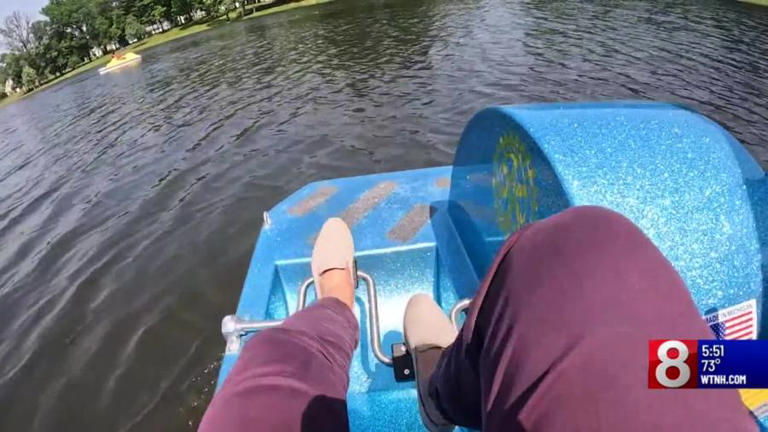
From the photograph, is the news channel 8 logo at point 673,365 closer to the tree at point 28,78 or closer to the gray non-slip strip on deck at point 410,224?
the gray non-slip strip on deck at point 410,224

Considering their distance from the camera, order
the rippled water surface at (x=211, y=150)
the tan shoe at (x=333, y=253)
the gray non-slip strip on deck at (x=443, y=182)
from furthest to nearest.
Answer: the rippled water surface at (x=211, y=150)
the gray non-slip strip on deck at (x=443, y=182)
the tan shoe at (x=333, y=253)

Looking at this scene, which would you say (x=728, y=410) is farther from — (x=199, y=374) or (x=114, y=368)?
(x=114, y=368)

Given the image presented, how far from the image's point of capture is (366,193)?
3.76 meters

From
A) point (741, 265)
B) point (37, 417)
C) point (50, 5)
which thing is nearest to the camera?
point (741, 265)

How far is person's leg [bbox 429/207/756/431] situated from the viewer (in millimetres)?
753

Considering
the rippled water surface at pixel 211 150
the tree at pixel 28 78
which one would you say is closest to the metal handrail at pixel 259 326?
the rippled water surface at pixel 211 150

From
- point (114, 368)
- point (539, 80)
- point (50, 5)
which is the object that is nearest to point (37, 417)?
point (114, 368)

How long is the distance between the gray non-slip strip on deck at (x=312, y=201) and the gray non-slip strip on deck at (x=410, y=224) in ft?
2.54

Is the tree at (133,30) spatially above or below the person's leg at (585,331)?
above

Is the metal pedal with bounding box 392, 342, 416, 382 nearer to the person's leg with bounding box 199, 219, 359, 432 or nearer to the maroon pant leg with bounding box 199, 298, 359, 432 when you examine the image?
the person's leg with bounding box 199, 219, 359, 432

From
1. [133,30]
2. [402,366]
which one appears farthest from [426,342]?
[133,30]

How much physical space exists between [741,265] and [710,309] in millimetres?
177

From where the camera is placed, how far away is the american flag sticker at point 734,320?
5.19 ft

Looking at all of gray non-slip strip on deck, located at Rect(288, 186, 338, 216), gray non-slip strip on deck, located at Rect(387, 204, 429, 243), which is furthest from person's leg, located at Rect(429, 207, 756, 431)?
gray non-slip strip on deck, located at Rect(288, 186, 338, 216)
